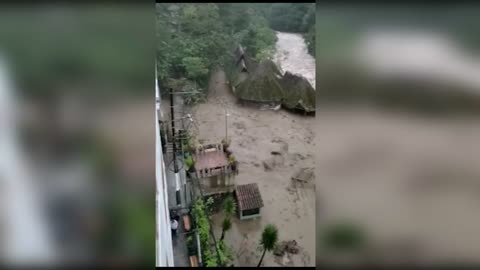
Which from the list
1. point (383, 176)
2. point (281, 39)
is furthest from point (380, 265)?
point (281, 39)

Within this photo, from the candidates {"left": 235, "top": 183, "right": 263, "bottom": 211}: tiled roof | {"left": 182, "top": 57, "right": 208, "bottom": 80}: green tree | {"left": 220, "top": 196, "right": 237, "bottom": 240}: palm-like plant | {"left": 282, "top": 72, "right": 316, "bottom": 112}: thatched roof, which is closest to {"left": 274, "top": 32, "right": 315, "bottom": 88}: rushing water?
{"left": 282, "top": 72, "right": 316, "bottom": 112}: thatched roof

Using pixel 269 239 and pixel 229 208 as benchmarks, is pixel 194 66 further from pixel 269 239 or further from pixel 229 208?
pixel 269 239

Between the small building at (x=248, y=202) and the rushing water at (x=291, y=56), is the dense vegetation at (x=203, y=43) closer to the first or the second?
the rushing water at (x=291, y=56)

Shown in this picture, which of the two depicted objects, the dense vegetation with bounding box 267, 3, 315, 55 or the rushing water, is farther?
the rushing water

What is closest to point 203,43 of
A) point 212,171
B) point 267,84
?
point 212,171

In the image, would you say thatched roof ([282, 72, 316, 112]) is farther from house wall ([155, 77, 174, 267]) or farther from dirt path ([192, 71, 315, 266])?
house wall ([155, 77, 174, 267])

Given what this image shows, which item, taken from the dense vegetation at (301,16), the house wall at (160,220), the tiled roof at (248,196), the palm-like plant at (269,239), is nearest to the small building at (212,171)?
the tiled roof at (248,196)

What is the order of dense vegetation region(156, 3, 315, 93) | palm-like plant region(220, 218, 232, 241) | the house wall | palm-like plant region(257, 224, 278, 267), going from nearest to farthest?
the house wall, dense vegetation region(156, 3, 315, 93), palm-like plant region(257, 224, 278, 267), palm-like plant region(220, 218, 232, 241)

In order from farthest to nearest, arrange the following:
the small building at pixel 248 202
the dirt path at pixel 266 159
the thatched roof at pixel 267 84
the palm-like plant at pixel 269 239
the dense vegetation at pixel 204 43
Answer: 1. the thatched roof at pixel 267 84
2. the small building at pixel 248 202
3. the dirt path at pixel 266 159
4. the palm-like plant at pixel 269 239
5. the dense vegetation at pixel 204 43
